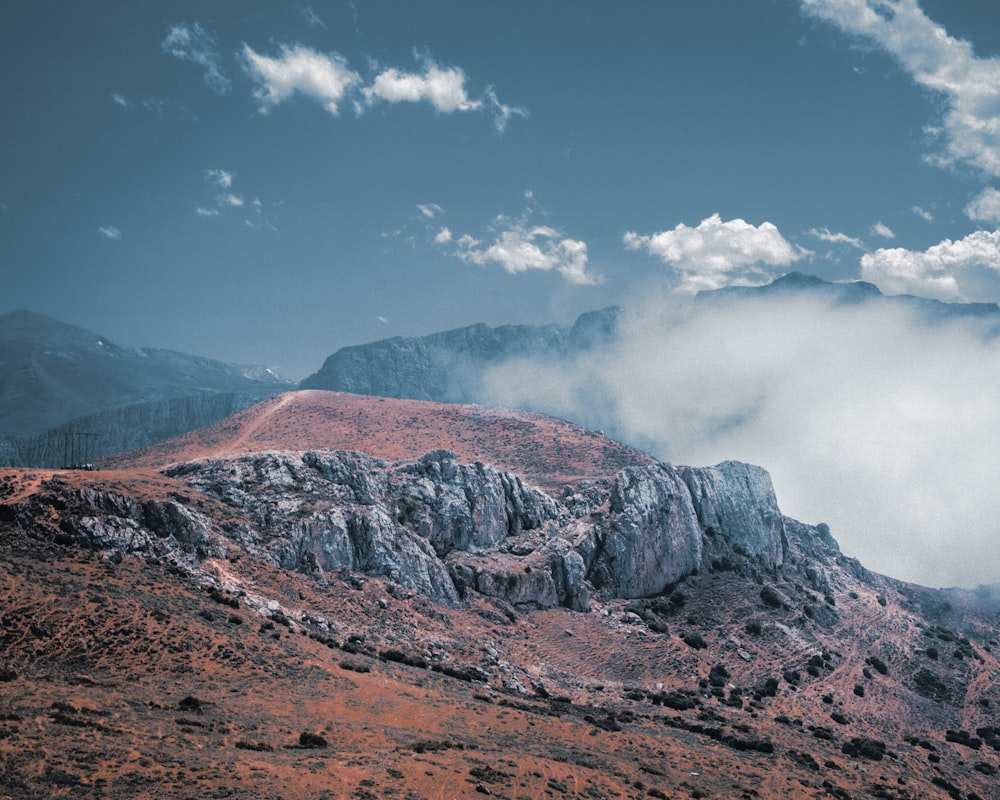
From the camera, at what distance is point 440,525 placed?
92125mm

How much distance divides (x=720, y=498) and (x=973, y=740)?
55.0 m

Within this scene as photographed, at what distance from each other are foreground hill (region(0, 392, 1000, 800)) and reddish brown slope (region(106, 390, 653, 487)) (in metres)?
1.39

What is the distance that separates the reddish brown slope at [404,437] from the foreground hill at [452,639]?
139 centimetres

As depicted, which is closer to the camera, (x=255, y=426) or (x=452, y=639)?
(x=452, y=639)

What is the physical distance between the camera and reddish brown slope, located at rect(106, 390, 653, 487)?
414ft

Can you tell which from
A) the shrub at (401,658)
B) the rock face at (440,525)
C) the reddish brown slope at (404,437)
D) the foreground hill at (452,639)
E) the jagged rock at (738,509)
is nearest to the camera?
the foreground hill at (452,639)

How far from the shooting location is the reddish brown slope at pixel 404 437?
126m

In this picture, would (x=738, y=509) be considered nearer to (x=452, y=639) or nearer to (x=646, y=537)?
(x=646, y=537)

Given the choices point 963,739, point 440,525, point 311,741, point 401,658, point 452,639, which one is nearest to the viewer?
point 311,741

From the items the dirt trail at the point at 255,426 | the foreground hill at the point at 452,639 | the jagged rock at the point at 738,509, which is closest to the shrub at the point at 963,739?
the foreground hill at the point at 452,639

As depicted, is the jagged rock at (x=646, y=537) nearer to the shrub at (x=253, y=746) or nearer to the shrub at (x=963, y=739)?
the shrub at (x=963, y=739)

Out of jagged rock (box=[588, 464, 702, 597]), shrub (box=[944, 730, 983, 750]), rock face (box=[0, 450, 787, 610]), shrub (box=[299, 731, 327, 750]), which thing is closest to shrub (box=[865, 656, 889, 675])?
shrub (box=[944, 730, 983, 750])

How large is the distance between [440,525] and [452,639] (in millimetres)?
21573

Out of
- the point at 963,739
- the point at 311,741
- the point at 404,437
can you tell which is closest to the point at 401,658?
the point at 311,741
